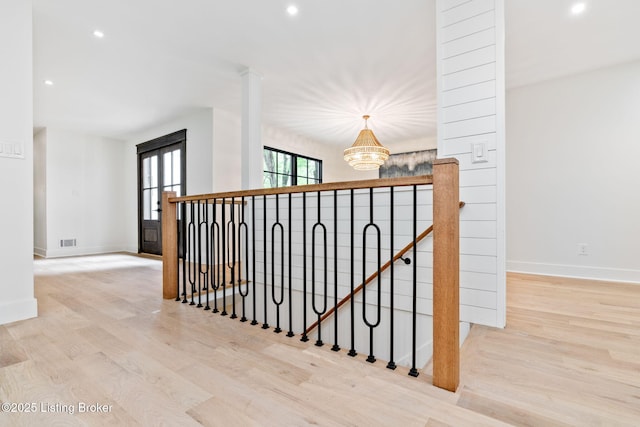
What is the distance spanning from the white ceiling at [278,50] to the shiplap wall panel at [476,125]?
53 cm

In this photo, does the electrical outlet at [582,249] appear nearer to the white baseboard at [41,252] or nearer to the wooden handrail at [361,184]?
the wooden handrail at [361,184]

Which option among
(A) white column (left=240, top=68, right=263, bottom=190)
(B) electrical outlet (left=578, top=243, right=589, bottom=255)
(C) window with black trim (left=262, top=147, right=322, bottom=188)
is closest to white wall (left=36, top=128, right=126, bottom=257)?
(C) window with black trim (left=262, top=147, right=322, bottom=188)

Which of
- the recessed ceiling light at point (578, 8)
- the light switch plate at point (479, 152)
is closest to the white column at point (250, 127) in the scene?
the light switch plate at point (479, 152)

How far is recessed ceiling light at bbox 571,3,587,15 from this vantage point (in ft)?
7.79

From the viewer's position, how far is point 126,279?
3.51 metres

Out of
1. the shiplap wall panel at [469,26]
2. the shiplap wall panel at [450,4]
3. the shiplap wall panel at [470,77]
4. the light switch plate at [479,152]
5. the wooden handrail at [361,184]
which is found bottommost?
the wooden handrail at [361,184]

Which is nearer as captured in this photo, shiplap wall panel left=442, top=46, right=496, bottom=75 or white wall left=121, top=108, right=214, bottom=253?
shiplap wall panel left=442, top=46, right=496, bottom=75

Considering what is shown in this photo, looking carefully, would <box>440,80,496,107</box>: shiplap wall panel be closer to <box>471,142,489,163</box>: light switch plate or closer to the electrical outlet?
<box>471,142,489,163</box>: light switch plate

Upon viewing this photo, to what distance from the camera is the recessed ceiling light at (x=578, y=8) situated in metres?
2.37

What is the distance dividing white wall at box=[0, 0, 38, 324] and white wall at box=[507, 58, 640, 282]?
15.8 ft

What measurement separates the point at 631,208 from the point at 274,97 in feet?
14.5

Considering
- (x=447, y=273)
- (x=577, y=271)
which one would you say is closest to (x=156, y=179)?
(x=447, y=273)

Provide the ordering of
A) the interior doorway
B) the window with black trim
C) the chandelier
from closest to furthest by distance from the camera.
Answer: the chandelier, the interior doorway, the window with black trim

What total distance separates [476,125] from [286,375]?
196cm
